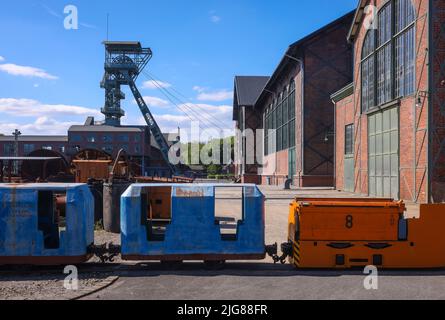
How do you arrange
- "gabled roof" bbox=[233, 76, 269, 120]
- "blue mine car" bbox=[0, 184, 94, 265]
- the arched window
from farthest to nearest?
"gabled roof" bbox=[233, 76, 269, 120]
the arched window
"blue mine car" bbox=[0, 184, 94, 265]

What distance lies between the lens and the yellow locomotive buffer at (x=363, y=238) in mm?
8031

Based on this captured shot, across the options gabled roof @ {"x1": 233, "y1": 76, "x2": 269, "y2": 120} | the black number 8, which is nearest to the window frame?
the black number 8

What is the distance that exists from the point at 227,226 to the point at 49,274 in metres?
6.06

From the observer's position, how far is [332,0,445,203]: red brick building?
19.2 meters

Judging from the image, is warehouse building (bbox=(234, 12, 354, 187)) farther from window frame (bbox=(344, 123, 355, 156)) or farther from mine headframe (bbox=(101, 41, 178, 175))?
mine headframe (bbox=(101, 41, 178, 175))

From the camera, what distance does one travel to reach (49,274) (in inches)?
310

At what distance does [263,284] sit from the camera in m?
7.10

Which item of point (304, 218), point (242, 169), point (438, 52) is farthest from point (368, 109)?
point (242, 169)

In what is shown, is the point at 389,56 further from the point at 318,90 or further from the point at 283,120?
the point at 283,120

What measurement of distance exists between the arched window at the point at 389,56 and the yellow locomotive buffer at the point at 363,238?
14.5 meters

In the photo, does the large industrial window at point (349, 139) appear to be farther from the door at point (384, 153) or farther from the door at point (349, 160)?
the door at point (384, 153)

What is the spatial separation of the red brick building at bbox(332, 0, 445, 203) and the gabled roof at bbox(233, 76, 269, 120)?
37843 millimetres

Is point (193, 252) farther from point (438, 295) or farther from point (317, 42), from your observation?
point (317, 42)
